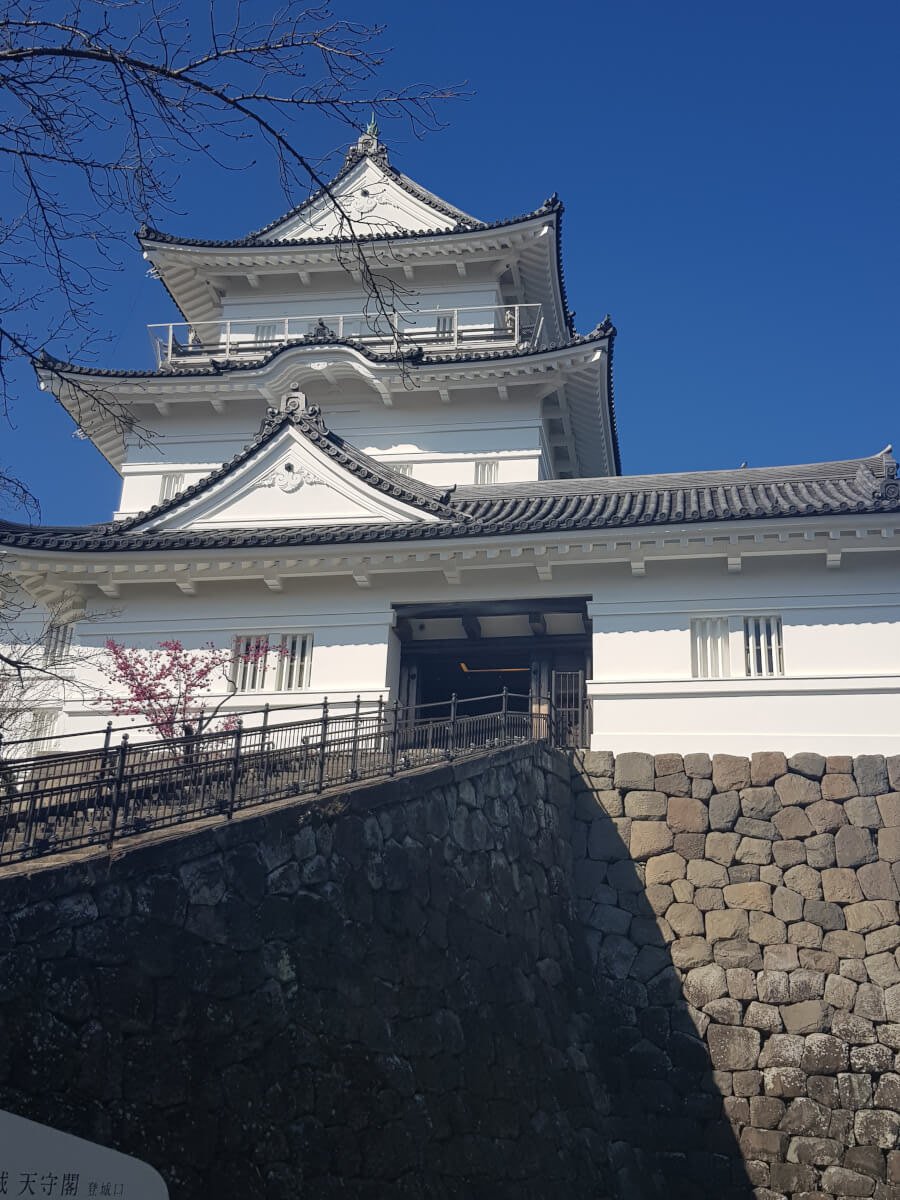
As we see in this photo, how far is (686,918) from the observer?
1198 centimetres

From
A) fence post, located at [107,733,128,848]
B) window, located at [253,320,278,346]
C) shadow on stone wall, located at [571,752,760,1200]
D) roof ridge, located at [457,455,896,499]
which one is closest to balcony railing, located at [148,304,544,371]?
window, located at [253,320,278,346]

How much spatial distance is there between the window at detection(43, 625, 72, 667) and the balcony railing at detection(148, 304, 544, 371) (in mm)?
7120

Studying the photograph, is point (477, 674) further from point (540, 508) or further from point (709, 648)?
point (709, 648)

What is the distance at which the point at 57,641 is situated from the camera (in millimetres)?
15477

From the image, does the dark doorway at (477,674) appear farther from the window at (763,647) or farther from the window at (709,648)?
the window at (763,647)

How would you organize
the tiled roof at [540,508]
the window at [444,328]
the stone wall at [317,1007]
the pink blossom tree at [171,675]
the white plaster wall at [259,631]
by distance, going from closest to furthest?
1. the stone wall at [317,1007]
2. the tiled roof at [540,508]
3. the pink blossom tree at [171,675]
4. the white plaster wall at [259,631]
5. the window at [444,328]

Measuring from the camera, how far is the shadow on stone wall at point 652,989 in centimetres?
1075

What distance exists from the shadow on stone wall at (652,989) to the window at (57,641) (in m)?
7.45

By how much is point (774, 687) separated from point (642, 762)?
187 centimetres

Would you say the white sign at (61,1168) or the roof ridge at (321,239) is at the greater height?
the roof ridge at (321,239)

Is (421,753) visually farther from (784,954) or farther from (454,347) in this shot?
(454,347)

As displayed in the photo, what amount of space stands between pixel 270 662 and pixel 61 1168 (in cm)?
1086

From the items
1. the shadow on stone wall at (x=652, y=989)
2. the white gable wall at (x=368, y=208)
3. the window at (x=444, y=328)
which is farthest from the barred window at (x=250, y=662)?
the white gable wall at (x=368, y=208)

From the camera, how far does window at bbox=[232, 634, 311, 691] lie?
48.4 feet
